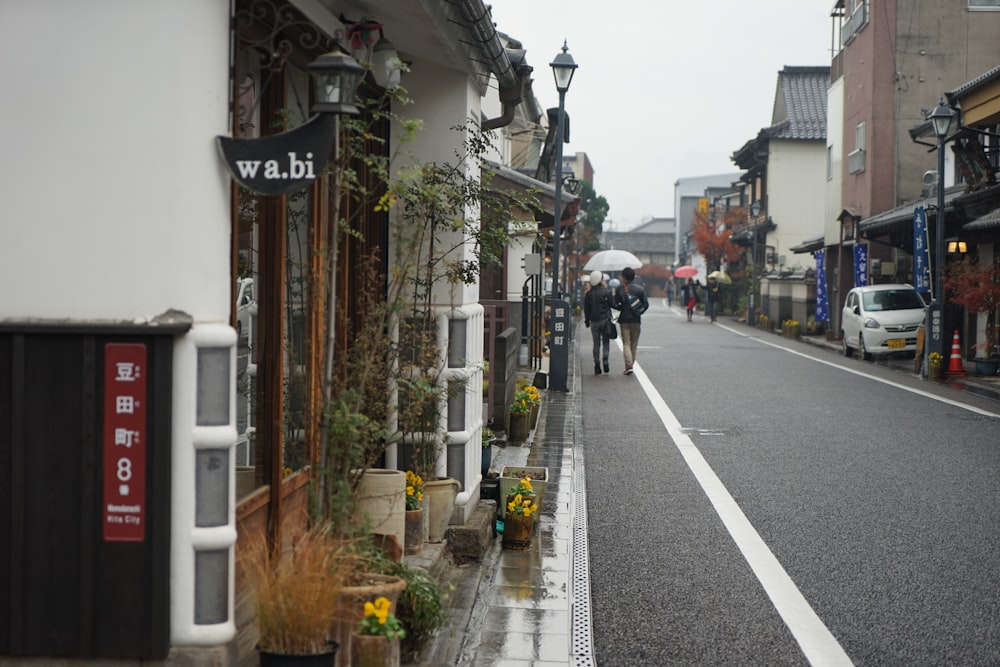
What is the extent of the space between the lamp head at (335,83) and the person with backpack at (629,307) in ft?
60.3

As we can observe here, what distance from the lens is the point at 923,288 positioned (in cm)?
2658

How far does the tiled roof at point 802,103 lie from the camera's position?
194ft

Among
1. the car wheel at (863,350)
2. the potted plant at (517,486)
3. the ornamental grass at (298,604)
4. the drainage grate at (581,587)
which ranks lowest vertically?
the drainage grate at (581,587)

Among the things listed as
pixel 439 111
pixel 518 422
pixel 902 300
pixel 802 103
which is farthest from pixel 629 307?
pixel 802 103

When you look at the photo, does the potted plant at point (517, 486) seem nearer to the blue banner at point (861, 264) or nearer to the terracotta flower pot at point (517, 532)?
the terracotta flower pot at point (517, 532)

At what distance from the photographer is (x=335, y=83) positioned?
4895 millimetres

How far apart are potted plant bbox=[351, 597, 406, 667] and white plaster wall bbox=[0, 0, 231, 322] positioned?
1.57 m

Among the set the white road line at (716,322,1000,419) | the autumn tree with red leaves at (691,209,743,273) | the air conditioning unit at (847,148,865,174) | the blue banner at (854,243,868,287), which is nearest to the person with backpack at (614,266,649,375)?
the white road line at (716,322,1000,419)

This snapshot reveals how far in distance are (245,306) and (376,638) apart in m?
1.73

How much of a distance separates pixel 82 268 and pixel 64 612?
4.28 ft

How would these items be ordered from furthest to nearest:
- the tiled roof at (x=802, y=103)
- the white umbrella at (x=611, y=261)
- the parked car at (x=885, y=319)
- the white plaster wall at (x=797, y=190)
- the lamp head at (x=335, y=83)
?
1. the white plaster wall at (x=797, y=190)
2. the tiled roof at (x=802, y=103)
3. the white umbrella at (x=611, y=261)
4. the parked car at (x=885, y=319)
5. the lamp head at (x=335, y=83)

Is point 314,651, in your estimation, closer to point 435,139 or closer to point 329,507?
point 329,507

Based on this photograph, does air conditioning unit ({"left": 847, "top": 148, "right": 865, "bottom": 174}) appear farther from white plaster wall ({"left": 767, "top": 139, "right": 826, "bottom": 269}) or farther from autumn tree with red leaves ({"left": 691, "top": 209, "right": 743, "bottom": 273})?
autumn tree with red leaves ({"left": 691, "top": 209, "right": 743, "bottom": 273})

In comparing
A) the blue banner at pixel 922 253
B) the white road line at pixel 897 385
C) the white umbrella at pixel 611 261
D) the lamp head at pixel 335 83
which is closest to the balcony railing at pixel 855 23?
the white road line at pixel 897 385
